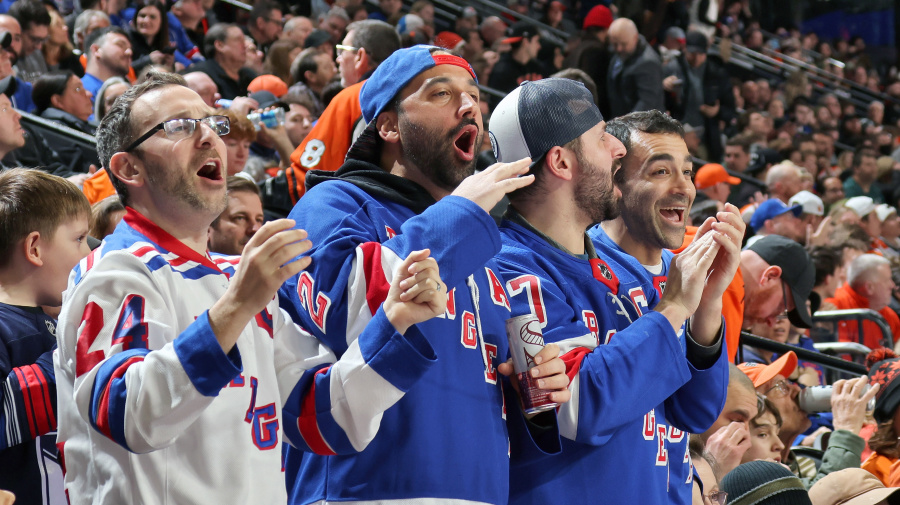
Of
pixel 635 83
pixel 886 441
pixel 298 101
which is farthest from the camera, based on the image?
pixel 635 83

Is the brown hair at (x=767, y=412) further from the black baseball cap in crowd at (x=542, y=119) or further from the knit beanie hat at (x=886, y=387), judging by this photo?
the black baseball cap in crowd at (x=542, y=119)

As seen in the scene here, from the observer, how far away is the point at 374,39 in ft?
17.6

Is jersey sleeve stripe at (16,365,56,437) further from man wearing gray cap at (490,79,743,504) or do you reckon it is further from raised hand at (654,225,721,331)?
raised hand at (654,225,721,331)

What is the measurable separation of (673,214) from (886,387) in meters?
2.14

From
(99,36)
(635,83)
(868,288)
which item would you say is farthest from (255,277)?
(635,83)

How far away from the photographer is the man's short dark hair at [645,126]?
288cm

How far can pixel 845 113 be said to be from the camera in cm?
1633

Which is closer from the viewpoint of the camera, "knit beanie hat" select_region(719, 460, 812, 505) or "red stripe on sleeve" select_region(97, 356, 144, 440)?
"red stripe on sleeve" select_region(97, 356, 144, 440)

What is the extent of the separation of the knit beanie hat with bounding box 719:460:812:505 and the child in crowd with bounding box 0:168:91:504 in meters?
2.03

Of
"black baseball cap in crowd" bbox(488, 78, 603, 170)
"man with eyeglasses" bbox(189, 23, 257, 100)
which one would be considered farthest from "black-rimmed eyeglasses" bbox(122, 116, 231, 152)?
"man with eyeglasses" bbox(189, 23, 257, 100)

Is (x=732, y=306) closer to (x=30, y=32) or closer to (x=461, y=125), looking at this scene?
(x=461, y=125)

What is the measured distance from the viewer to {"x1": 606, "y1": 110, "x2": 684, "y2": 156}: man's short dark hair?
288cm

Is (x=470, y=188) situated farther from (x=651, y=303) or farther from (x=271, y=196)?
(x=271, y=196)

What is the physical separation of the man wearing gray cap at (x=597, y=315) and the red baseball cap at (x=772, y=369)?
1762 mm
